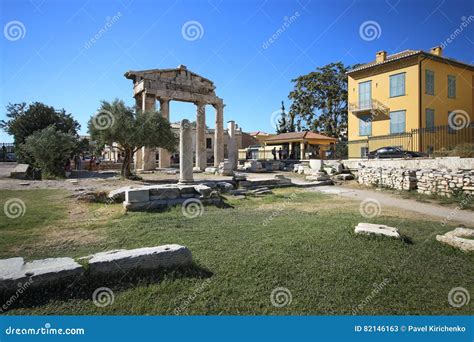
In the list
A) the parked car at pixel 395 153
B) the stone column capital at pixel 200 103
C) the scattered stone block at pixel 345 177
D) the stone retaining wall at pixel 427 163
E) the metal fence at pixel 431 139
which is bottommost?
the scattered stone block at pixel 345 177

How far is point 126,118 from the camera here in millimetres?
15117

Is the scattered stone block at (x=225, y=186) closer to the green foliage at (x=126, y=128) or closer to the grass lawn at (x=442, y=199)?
the green foliage at (x=126, y=128)

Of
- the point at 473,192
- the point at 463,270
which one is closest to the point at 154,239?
the point at 463,270

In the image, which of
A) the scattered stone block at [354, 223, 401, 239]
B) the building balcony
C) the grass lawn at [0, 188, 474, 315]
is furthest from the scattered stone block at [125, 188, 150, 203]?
the building balcony

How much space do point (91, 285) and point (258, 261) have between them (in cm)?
229

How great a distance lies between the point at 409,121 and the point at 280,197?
16652 millimetres

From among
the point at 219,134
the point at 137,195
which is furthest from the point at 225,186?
the point at 219,134

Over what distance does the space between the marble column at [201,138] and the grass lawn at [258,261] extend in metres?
18.1

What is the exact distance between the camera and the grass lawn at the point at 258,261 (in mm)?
3068

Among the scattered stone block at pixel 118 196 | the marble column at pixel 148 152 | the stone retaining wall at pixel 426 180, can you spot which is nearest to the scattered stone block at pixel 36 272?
the scattered stone block at pixel 118 196

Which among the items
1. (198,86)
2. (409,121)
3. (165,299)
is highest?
(198,86)

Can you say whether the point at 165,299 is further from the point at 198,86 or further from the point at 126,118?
the point at 198,86

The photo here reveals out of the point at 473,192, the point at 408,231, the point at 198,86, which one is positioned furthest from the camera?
the point at 198,86

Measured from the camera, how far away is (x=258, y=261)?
4.11 metres
